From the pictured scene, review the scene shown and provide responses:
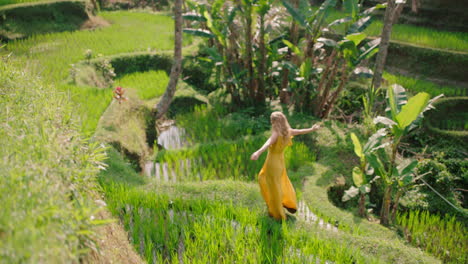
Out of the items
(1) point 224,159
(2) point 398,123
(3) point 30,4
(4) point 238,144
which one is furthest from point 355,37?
(3) point 30,4

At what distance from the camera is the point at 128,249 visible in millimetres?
2594

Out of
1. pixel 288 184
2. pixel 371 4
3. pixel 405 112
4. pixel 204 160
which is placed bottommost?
pixel 204 160

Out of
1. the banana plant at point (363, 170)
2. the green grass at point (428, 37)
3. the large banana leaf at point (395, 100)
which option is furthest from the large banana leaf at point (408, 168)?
the green grass at point (428, 37)

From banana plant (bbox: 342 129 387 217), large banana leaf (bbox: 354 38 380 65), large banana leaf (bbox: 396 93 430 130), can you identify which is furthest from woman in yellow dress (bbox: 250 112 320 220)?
large banana leaf (bbox: 354 38 380 65)

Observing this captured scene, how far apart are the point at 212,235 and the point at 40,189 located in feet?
5.63

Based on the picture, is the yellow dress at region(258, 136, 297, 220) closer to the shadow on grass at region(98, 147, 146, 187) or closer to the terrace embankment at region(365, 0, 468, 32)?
the shadow on grass at region(98, 147, 146, 187)

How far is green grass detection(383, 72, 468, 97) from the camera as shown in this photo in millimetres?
6426

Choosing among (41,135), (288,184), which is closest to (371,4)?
(288,184)

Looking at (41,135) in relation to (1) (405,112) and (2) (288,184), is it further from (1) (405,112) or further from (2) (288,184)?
(1) (405,112)

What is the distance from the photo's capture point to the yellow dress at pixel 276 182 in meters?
3.34

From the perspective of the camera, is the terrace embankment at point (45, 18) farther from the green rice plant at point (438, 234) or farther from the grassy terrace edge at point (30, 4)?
A: the green rice plant at point (438, 234)

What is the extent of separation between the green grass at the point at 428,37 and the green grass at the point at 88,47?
534cm

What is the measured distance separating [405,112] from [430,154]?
203cm

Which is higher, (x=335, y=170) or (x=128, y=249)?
(x=128, y=249)
